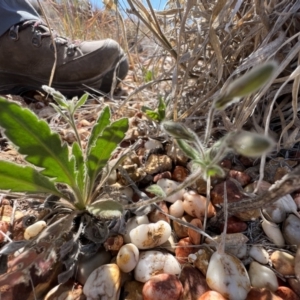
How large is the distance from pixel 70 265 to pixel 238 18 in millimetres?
672

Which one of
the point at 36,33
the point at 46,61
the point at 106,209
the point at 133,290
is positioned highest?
the point at 36,33

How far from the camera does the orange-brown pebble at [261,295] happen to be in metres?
0.46

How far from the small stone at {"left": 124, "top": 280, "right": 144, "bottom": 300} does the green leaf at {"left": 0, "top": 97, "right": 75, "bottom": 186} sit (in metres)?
0.20

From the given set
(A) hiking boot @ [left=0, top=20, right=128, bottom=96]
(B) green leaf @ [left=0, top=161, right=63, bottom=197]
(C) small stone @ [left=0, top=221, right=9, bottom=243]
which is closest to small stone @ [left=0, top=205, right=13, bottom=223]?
(C) small stone @ [left=0, top=221, right=9, bottom=243]

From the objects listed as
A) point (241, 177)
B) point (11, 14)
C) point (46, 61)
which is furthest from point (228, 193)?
point (11, 14)

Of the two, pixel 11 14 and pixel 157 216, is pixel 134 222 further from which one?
pixel 11 14

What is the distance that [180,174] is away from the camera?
0.71 m

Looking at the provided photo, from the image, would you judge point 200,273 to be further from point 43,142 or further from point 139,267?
point 43,142

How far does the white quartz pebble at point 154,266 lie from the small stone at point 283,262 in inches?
6.3

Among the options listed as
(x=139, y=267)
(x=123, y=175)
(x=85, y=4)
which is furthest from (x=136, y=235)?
(x=85, y=4)

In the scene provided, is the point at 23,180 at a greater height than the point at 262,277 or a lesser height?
greater

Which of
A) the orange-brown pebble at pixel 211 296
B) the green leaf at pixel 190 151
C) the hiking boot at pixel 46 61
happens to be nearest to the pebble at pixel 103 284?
the orange-brown pebble at pixel 211 296

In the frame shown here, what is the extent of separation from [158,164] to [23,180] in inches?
12.1

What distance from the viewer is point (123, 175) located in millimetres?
673
